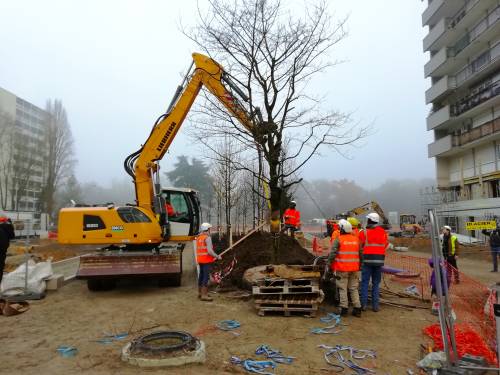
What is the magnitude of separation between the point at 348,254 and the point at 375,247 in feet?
2.53

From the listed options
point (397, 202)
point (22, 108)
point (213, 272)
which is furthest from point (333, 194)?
point (213, 272)

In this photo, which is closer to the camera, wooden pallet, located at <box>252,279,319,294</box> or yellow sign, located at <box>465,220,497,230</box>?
wooden pallet, located at <box>252,279,319,294</box>

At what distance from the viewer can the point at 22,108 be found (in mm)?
84188

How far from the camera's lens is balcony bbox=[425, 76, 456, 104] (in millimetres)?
36000

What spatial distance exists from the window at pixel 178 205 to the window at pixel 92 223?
106 inches

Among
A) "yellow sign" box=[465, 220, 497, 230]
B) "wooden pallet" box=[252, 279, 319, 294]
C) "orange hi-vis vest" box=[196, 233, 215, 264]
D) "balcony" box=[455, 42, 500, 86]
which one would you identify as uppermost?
"balcony" box=[455, 42, 500, 86]

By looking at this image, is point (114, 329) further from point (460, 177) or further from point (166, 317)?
point (460, 177)

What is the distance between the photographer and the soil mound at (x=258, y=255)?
447 inches

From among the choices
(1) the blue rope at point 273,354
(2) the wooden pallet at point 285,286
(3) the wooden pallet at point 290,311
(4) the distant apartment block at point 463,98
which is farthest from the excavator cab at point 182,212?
(4) the distant apartment block at point 463,98

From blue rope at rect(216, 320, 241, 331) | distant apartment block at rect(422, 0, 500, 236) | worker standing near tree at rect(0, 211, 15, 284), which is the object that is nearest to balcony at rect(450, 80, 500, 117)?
distant apartment block at rect(422, 0, 500, 236)

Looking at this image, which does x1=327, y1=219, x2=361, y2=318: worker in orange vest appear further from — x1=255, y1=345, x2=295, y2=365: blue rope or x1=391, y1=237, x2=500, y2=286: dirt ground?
x1=391, y1=237, x2=500, y2=286: dirt ground

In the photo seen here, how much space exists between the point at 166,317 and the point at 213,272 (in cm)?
418

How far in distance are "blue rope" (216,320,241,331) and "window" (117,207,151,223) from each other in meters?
Result: 4.23

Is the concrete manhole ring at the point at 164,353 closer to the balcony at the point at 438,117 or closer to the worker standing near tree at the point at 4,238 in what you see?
the worker standing near tree at the point at 4,238
